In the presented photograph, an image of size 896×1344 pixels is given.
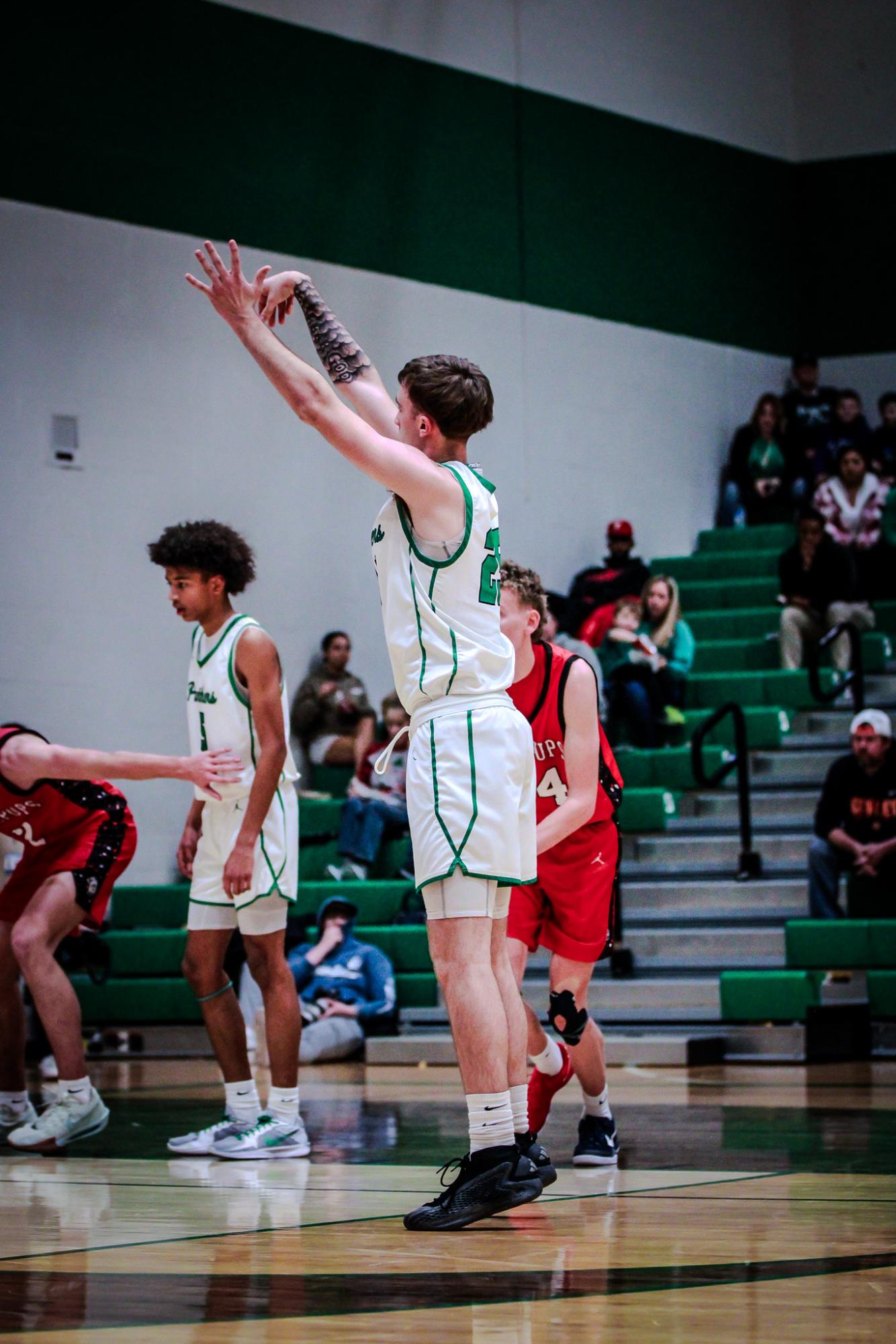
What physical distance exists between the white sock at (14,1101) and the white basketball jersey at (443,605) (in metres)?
2.82

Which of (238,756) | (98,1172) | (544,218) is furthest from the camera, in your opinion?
(544,218)

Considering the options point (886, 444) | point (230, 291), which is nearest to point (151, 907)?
point (886, 444)

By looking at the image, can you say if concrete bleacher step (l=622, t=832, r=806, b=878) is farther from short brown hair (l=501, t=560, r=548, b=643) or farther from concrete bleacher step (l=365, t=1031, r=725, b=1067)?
short brown hair (l=501, t=560, r=548, b=643)

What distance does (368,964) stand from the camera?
10.1 metres

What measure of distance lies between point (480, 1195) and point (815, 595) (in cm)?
977

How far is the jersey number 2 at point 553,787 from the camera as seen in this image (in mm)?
5281

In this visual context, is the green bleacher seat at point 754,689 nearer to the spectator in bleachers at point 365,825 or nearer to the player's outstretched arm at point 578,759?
the spectator in bleachers at point 365,825

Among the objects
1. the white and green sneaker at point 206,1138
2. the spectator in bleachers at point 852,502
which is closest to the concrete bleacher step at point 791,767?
the spectator in bleachers at point 852,502

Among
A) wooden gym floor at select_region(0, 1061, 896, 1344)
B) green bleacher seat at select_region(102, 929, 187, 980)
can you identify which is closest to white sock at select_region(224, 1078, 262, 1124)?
wooden gym floor at select_region(0, 1061, 896, 1344)

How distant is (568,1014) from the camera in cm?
520

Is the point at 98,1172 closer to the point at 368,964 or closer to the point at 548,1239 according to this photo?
the point at 548,1239

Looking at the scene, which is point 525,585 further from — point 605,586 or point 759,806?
point 605,586

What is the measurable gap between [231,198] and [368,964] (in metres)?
5.75

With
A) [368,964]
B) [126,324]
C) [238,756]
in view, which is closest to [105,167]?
[126,324]
